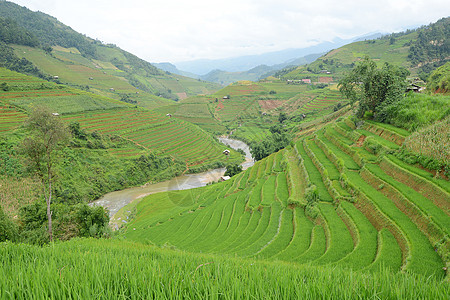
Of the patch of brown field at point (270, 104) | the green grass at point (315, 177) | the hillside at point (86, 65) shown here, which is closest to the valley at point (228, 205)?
the green grass at point (315, 177)

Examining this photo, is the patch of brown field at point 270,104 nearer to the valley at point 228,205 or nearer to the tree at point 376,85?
the valley at point 228,205

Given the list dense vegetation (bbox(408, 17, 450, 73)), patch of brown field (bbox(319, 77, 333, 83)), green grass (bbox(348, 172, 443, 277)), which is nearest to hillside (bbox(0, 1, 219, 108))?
patch of brown field (bbox(319, 77, 333, 83))

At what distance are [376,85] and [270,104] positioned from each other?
7459 centimetres

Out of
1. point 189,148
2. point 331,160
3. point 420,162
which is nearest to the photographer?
point 420,162

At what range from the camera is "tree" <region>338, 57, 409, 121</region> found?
69.9ft

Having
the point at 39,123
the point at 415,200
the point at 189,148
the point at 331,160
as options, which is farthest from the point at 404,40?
the point at 39,123

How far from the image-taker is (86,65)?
135250 mm

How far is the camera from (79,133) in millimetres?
43594

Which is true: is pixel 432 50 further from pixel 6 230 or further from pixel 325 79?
pixel 6 230

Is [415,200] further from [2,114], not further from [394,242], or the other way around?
[2,114]

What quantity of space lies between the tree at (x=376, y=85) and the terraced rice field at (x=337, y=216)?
2577 millimetres

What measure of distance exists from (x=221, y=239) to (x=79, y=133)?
130ft

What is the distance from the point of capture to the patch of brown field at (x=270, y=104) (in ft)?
308

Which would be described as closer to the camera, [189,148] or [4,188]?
[4,188]
